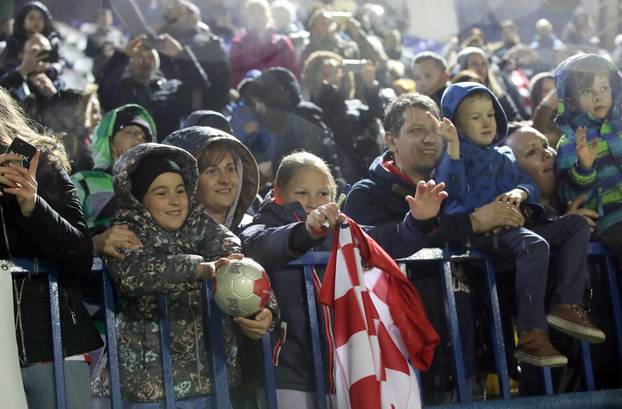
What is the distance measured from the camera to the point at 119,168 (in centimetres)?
555

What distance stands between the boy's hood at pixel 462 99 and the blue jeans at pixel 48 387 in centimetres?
283

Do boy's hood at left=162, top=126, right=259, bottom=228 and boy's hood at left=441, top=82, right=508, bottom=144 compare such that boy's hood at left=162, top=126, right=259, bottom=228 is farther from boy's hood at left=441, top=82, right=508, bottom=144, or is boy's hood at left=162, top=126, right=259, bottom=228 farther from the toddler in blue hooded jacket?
boy's hood at left=441, top=82, right=508, bottom=144

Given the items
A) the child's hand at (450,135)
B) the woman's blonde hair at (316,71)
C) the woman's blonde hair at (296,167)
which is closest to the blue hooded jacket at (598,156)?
the child's hand at (450,135)

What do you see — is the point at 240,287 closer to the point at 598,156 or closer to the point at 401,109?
the point at 401,109

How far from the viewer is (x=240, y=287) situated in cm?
499

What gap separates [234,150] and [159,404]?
1.63 meters

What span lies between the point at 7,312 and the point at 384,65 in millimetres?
7436

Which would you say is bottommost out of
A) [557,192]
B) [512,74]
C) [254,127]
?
[557,192]

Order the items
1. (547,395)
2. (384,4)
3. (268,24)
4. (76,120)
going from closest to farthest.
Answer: (547,395)
(76,120)
(268,24)
(384,4)

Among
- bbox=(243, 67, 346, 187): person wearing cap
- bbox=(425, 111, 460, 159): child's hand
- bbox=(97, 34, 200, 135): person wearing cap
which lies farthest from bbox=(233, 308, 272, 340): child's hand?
bbox=(97, 34, 200, 135): person wearing cap

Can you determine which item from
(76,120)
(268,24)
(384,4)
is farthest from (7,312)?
(384,4)

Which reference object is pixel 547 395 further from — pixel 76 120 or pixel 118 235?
pixel 76 120

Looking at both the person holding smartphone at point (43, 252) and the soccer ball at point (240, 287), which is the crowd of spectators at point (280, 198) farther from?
the soccer ball at point (240, 287)

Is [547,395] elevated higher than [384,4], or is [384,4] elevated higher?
[384,4]
